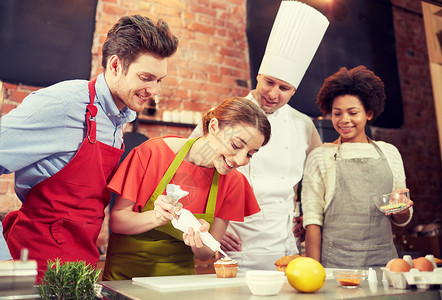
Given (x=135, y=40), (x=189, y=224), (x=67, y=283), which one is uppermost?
(x=135, y=40)

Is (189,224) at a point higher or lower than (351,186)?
lower

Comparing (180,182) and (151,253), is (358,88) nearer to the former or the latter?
(180,182)

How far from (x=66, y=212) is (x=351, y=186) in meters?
1.22

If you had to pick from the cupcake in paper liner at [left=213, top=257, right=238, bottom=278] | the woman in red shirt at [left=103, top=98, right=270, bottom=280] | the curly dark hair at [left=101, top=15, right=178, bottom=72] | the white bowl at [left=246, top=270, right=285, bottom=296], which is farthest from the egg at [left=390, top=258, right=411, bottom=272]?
the curly dark hair at [left=101, top=15, right=178, bottom=72]

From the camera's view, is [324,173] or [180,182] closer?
[180,182]

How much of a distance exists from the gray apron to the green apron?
0.69 m

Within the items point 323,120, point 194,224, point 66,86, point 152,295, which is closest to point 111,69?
point 66,86


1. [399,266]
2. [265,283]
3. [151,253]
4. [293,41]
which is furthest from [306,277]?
[293,41]

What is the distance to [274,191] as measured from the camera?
197 centimetres

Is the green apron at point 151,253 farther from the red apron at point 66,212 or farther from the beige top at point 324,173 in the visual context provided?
the beige top at point 324,173

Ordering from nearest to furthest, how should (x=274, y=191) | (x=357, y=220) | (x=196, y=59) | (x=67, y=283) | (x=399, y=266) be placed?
(x=67, y=283)
(x=399, y=266)
(x=357, y=220)
(x=274, y=191)
(x=196, y=59)

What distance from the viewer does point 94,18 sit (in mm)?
2463

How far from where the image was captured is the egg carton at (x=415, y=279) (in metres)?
0.96

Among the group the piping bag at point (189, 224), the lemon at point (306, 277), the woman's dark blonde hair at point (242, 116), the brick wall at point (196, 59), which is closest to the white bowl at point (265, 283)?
the lemon at point (306, 277)
